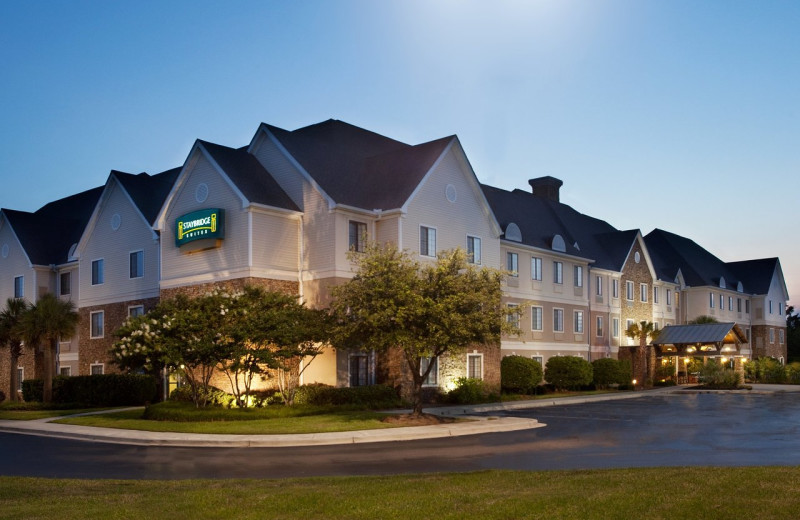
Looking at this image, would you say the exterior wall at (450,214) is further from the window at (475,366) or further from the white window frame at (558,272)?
the white window frame at (558,272)

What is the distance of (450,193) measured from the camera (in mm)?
38844

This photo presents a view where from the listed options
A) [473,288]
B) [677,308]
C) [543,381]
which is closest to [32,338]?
[473,288]

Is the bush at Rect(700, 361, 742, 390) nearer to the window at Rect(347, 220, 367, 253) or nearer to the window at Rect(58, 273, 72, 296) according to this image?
the window at Rect(347, 220, 367, 253)

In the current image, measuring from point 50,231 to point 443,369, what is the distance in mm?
28655

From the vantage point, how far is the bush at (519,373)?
1679 inches

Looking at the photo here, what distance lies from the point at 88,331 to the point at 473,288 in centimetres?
2619

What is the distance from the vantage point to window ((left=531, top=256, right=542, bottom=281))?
162 feet

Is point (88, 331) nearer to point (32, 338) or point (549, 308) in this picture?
point (32, 338)

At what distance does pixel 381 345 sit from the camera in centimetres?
2670

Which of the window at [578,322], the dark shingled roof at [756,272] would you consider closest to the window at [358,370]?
the window at [578,322]

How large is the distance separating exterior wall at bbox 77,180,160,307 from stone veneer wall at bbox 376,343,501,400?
1326 cm

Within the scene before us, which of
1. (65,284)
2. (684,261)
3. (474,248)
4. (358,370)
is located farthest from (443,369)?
(684,261)

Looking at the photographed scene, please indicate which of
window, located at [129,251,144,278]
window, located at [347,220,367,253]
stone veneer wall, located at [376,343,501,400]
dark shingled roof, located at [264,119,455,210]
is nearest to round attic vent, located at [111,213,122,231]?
window, located at [129,251,144,278]

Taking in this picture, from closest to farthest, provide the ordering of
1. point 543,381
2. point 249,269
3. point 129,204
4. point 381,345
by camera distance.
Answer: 1. point 381,345
2. point 249,269
3. point 129,204
4. point 543,381
